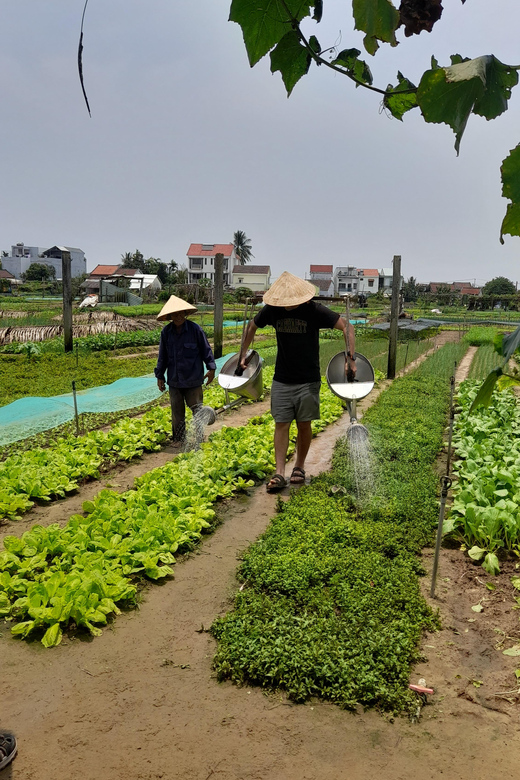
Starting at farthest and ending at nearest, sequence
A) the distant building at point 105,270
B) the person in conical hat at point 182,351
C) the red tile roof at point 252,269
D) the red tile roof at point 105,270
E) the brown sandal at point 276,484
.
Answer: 1. the red tile roof at point 252,269
2. the red tile roof at point 105,270
3. the distant building at point 105,270
4. the person in conical hat at point 182,351
5. the brown sandal at point 276,484

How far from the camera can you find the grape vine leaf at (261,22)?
0.71 meters

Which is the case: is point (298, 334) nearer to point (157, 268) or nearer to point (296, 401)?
point (296, 401)

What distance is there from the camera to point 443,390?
11359mm

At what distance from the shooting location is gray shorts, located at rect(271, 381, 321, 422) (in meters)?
5.74

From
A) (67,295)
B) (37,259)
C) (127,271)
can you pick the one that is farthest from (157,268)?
(67,295)

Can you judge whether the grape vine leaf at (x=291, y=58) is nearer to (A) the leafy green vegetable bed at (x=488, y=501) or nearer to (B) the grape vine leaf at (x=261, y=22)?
(B) the grape vine leaf at (x=261, y=22)

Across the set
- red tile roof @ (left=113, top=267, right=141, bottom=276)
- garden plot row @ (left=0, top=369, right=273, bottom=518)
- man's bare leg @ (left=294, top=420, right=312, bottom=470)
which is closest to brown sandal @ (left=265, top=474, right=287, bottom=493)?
man's bare leg @ (left=294, top=420, right=312, bottom=470)

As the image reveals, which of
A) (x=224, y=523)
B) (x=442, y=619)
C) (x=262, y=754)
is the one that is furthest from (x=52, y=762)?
(x=224, y=523)

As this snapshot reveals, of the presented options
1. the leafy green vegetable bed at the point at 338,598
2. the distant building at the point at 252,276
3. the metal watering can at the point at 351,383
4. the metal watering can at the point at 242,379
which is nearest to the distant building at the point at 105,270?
the distant building at the point at 252,276

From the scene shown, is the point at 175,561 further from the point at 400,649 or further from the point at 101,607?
the point at 400,649

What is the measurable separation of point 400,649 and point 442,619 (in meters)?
0.67

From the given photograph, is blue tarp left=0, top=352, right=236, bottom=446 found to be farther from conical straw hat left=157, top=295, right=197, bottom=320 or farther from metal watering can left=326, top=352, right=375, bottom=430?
metal watering can left=326, top=352, right=375, bottom=430

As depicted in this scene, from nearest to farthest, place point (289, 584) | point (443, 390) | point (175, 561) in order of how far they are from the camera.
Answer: point (289, 584)
point (175, 561)
point (443, 390)

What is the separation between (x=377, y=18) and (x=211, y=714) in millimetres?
3014
